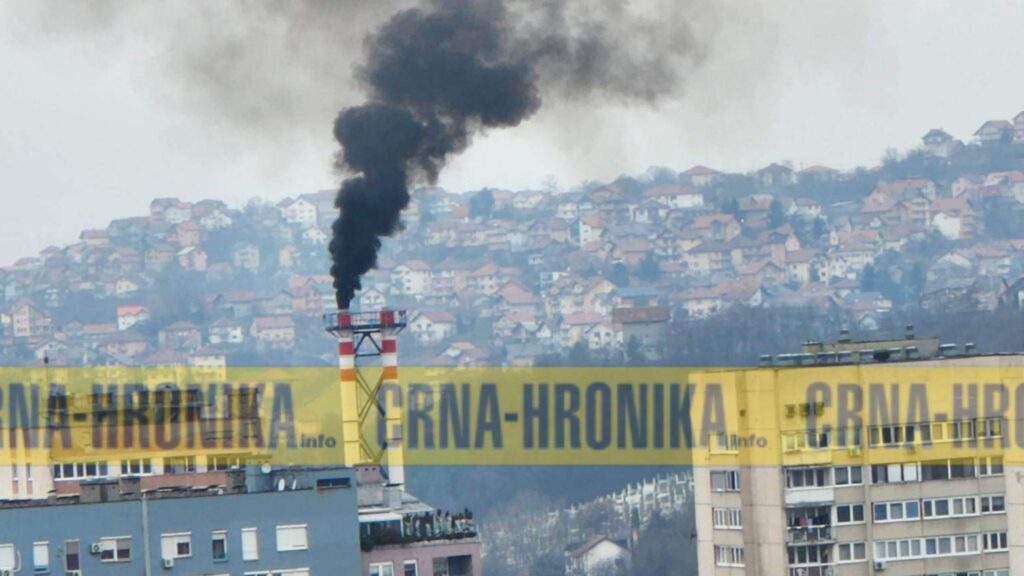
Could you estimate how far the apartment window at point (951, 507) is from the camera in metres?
39.5

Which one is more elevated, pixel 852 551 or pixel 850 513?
pixel 850 513

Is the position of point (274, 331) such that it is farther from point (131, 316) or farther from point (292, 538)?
point (292, 538)

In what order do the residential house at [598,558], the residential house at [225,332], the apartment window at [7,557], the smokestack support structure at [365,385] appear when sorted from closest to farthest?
the apartment window at [7,557], the smokestack support structure at [365,385], the residential house at [598,558], the residential house at [225,332]

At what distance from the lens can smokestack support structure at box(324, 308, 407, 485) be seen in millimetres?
56594

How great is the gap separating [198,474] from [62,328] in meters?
149

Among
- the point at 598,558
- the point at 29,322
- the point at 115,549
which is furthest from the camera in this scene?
the point at 29,322

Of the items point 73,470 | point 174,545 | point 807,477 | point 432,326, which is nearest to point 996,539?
point 807,477

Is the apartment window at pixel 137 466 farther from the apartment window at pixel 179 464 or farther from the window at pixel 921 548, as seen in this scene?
the window at pixel 921 548

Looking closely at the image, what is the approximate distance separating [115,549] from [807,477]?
10910 mm

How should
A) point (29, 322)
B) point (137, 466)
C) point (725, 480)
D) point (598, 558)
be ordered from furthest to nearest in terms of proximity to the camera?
point (29, 322), point (598, 558), point (137, 466), point (725, 480)

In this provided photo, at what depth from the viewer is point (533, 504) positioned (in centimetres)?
11769

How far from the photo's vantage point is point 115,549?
3253 centimetres

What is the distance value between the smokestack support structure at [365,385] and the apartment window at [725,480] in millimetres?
16065

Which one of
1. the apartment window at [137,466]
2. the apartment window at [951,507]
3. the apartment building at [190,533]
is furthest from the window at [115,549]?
the apartment window at [951,507]
